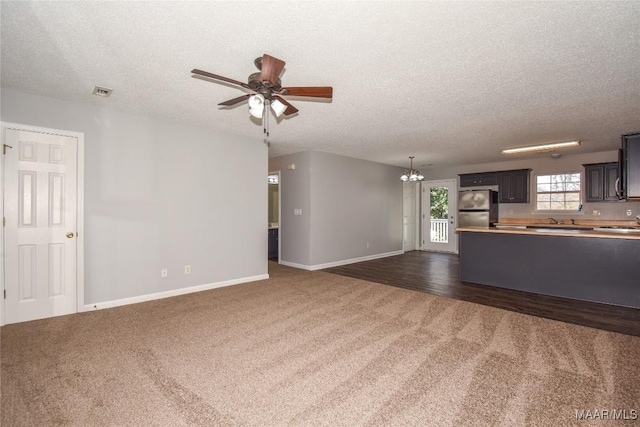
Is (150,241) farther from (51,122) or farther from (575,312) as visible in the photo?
(575,312)

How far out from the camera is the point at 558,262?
14.3ft

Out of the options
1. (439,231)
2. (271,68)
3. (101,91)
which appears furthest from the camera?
(439,231)

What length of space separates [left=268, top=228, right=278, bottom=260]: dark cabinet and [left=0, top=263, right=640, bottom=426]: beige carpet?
13.4 feet

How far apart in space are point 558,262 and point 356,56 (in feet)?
14.3

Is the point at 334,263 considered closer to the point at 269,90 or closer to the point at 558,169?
the point at 269,90

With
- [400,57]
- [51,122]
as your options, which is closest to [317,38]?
[400,57]

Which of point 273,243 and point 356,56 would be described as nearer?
point 356,56

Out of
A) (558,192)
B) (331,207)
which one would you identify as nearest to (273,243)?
(331,207)

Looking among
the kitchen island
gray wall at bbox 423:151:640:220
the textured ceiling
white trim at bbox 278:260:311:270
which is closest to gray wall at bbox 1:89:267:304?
the textured ceiling

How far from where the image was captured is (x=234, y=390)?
6.65 ft

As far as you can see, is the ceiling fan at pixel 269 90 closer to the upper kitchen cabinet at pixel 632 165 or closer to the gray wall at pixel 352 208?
the gray wall at pixel 352 208

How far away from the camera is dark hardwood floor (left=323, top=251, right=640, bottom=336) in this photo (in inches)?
133

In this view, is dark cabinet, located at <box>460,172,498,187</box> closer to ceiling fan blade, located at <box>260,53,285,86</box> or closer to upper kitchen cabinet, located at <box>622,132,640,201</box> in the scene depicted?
upper kitchen cabinet, located at <box>622,132,640,201</box>

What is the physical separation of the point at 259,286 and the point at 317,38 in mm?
3753
